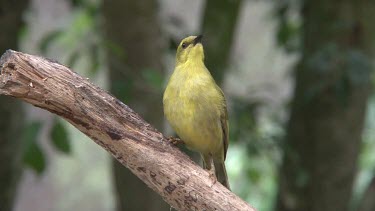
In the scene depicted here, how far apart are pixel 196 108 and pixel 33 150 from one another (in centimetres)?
132

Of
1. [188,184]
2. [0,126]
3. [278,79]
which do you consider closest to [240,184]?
Answer: [278,79]

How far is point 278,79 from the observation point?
8.17 metres

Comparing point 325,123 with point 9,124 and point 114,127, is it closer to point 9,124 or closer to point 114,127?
point 9,124

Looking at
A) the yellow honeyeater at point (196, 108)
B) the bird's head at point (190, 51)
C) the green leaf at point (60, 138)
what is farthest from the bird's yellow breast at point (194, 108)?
the green leaf at point (60, 138)

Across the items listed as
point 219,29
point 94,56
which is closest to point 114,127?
point 94,56

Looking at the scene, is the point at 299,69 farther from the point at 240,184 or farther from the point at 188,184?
the point at 188,184

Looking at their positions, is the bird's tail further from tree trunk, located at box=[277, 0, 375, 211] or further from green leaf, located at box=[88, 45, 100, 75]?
tree trunk, located at box=[277, 0, 375, 211]

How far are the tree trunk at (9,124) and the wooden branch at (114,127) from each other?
186 centimetres

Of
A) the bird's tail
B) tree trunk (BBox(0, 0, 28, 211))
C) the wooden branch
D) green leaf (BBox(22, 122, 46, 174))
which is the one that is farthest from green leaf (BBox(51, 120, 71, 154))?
the wooden branch

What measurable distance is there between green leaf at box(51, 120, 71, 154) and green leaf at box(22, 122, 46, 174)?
0.10m

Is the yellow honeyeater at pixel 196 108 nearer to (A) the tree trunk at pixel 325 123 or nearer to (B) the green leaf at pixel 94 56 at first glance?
(B) the green leaf at pixel 94 56

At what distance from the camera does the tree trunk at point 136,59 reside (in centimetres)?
548

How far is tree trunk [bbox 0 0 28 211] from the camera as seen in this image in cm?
470

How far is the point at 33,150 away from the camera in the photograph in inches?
177
